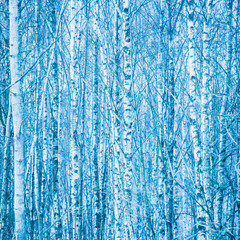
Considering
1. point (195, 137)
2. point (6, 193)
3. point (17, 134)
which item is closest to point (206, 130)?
point (195, 137)

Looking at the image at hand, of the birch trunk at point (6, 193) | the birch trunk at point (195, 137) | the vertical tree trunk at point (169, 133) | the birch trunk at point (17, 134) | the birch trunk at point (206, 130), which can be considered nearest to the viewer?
the birch trunk at point (17, 134)

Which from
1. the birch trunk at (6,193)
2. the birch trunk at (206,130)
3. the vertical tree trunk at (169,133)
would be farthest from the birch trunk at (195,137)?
the birch trunk at (6,193)

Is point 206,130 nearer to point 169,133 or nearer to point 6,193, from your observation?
point 169,133

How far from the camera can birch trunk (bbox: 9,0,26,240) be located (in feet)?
13.2

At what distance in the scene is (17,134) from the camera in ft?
13.5

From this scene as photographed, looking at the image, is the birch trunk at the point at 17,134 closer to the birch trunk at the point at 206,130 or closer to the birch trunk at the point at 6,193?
the birch trunk at the point at 6,193

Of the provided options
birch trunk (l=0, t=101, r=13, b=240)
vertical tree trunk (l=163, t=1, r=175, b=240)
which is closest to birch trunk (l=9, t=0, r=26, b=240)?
birch trunk (l=0, t=101, r=13, b=240)

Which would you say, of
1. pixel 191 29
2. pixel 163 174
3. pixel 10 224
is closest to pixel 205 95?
pixel 191 29

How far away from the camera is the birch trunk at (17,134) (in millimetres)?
4016

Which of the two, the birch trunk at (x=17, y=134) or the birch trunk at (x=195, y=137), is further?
the birch trunk at (x=195, y=137)

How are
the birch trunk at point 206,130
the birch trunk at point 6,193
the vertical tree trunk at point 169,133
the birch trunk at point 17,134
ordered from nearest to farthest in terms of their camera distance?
the birch trunk at point 17,134
the birch trunk at point 206,130
the birch trunk at point 6,193
the vertical tree trunk at point 169,133

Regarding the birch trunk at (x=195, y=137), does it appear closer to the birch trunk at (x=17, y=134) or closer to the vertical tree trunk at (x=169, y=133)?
the vertical tree trunk at (x=169, y=133)

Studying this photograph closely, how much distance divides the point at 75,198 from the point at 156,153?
4.30 m

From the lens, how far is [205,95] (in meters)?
5.21
